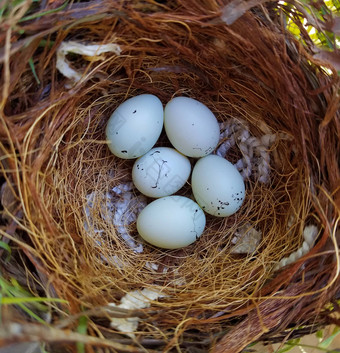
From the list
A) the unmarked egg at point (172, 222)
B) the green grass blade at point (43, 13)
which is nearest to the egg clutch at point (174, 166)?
the unmarked egg at point (172, 222)

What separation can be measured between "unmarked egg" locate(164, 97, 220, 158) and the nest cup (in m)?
0.07

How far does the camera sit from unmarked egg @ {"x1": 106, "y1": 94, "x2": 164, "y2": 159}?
0.89m

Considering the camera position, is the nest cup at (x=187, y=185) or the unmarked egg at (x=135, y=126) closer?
the nest cup at (x=187, y=185)

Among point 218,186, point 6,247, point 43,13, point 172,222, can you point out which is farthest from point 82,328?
point 43,13

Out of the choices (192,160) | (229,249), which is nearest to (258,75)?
(192,160)

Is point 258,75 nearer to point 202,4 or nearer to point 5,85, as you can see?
point 202,4

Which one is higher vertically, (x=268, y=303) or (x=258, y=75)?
(x=258, y=75)

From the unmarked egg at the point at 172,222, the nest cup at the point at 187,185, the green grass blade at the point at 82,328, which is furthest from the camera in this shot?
the unmarked egg at the point at 172,222

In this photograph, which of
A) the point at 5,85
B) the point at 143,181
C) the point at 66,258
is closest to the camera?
the point at 5,85

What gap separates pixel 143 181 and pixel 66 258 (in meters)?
0.25

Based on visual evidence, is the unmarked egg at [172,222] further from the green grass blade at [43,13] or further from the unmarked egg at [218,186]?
the green grass blade at [43,13]

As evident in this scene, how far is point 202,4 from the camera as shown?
2.57 ft

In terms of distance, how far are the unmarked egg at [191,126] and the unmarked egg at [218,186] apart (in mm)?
40

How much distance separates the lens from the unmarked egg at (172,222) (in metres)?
0.88
